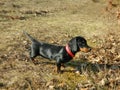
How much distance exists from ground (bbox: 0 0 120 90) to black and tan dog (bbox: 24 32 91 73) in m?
0.29

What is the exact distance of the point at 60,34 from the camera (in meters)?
9.60

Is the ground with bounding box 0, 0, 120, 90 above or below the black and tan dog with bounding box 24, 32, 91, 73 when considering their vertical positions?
below

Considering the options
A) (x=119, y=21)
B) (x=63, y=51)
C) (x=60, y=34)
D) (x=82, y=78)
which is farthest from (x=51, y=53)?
(x=119, y=21)

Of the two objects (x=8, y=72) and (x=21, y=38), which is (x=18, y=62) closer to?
(x=8, y=72)

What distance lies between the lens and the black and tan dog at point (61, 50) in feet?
20.2

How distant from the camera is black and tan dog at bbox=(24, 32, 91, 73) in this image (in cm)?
616

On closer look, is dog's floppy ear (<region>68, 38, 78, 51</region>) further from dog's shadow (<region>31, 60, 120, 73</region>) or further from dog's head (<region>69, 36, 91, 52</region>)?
dog's shadow (<region>31, 60, 120, 73</region>)

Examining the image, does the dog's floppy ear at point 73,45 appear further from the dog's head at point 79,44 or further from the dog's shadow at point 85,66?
the dog's shadow at point 85,66

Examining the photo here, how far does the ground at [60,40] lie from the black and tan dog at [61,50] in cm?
29

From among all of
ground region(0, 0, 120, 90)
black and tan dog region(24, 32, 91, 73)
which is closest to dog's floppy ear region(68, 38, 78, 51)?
black and tan dog region(24, 32, 91, 73)

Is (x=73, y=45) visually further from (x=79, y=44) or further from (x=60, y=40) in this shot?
(x=60, y=40)

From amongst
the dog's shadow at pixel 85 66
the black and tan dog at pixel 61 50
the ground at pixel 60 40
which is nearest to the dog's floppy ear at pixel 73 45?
the black and tan dog at pixel 61 50

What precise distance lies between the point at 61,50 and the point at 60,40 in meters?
2.45

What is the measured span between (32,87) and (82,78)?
1104 millimetres
